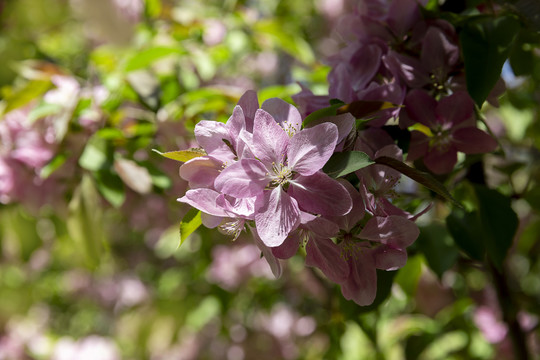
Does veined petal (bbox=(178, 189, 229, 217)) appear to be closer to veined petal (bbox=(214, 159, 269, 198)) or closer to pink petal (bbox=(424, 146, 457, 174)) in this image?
veined petal (bbox=(214, 159, 269, 198))

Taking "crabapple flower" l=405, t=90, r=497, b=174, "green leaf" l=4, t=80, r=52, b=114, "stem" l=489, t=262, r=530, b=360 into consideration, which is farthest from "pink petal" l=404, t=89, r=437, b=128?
"green leaf" l=4, t=80, r=52, b=114

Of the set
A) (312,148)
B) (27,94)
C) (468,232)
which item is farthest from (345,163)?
(27,94)

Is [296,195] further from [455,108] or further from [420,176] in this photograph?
[455,108]

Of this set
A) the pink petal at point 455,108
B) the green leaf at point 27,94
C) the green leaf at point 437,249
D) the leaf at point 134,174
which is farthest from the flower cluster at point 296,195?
the green leaf at point 27,94

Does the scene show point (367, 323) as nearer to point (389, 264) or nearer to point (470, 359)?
point (470, 359)

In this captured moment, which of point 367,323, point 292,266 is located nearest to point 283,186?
point 367,323

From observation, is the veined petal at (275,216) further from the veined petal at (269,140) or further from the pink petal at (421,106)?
the pink petal at (421,106)

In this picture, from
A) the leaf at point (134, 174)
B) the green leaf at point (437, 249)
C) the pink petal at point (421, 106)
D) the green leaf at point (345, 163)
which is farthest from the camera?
the leaf at point (134, 174)
